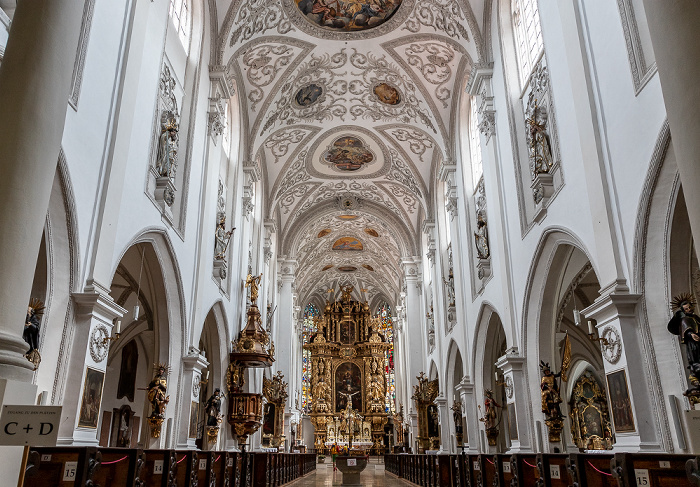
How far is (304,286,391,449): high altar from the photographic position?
3859 centimetres

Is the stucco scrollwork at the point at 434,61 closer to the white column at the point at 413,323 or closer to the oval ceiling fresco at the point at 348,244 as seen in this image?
the white column at the point at 413,323

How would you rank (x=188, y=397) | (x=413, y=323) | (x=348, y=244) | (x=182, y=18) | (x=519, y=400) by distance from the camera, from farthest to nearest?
1. (x=348, y=244)
2. (x=413, y=323)
3. (x=182, y=18)
4. (x=188, y=397)
5. (x=519, y=400)

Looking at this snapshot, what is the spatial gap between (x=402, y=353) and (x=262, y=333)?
1751 centimetres

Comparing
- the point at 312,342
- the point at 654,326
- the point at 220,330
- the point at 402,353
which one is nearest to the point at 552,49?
the point at 654,326

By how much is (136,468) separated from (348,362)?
Answer: 3541 cm

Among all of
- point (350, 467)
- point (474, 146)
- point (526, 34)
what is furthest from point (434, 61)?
point (350, 467)

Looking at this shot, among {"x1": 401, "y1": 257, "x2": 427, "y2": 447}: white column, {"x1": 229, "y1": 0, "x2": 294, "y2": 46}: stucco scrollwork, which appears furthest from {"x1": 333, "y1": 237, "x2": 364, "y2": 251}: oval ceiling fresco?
{"x1": 229, "y1": 0, "x2": 294, "y2": 46}: stucco scrollwork

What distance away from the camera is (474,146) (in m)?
16.5

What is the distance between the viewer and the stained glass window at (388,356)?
3969cm

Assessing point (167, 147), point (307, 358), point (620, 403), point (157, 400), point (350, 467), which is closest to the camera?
point (620, 403)

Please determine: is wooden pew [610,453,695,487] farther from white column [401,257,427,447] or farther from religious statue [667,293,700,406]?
white column [401,257,427,447]

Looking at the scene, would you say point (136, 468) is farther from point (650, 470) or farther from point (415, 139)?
point (415, 139)

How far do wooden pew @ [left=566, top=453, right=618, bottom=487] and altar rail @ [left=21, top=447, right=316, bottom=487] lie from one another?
15.9 feet

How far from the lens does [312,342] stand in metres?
40.9
